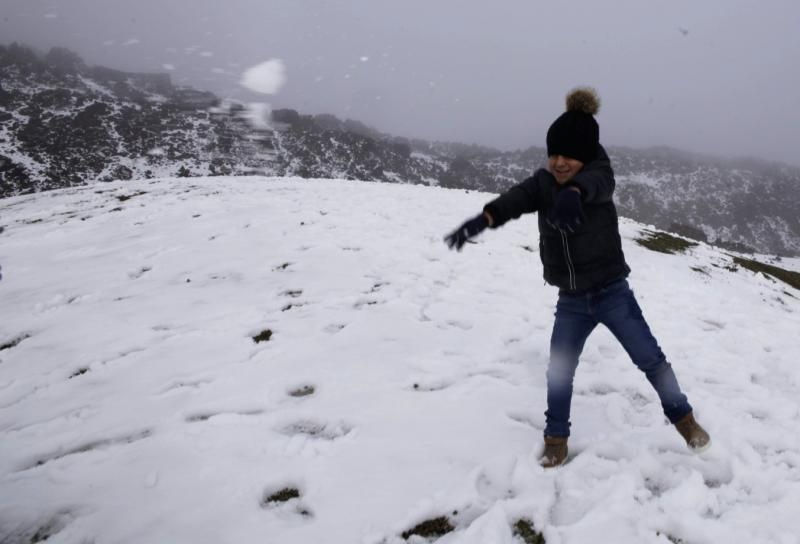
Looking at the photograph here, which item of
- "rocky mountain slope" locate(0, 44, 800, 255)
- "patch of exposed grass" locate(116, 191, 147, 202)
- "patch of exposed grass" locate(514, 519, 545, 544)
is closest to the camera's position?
"patch of exposed grass" locate(514, 519, 545, 544)

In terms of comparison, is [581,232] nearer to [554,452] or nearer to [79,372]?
[554,452]

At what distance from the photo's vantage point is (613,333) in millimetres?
3576

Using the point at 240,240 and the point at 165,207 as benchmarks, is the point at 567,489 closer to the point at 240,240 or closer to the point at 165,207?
the point at 240,240

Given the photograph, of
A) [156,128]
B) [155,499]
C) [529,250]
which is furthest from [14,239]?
[156,128]

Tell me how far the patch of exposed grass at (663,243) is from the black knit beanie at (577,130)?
1165 centimetres

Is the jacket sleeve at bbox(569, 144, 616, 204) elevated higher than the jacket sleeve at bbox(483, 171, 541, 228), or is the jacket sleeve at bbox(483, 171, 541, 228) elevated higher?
the jacket sleeve at bbox(569, 144, 616, 204)

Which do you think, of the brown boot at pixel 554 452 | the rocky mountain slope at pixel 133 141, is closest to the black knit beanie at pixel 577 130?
the brown boot at pixel 554 452

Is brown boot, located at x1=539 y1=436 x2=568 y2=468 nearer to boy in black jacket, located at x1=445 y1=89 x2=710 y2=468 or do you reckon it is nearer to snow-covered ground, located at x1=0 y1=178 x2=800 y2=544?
boy in black jacket, located at x1=445 y1=89 x2=710 y2=468

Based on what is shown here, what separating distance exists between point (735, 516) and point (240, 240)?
10.3 m

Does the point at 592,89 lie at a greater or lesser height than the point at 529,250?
Answer: greater

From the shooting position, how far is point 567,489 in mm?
3434

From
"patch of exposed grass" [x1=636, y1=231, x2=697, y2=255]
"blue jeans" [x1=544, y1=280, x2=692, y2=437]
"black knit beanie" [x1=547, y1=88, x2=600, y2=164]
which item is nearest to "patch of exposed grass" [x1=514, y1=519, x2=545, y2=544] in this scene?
"blue jeans" [x1=544, y1=280, x2=692, y2=437]

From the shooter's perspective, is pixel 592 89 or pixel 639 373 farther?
pixel 639 373

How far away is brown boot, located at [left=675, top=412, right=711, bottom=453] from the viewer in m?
3.69
